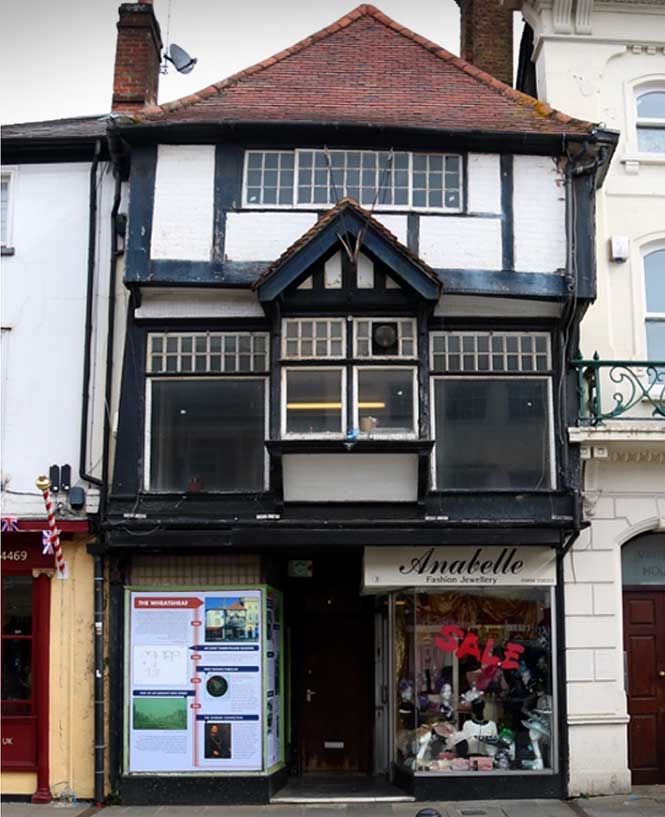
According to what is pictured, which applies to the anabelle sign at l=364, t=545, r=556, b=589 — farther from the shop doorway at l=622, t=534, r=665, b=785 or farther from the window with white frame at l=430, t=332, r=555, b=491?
the shop doorway at l=622, t=534, r=665, b=785

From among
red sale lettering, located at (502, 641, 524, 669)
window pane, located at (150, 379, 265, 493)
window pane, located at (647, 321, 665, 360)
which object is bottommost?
red sale lettering, located at (502, 641, 524, 669)

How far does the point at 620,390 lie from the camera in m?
14.4

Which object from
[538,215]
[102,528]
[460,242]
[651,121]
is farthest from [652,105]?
[102,528]

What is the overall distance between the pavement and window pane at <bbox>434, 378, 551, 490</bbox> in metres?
3.71

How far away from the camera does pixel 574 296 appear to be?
13555 mm

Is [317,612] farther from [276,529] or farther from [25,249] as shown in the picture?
[25,249]

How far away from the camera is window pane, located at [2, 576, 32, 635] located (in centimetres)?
1412

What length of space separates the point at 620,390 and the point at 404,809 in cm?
579

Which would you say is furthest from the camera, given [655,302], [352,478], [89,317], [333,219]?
[655,302]

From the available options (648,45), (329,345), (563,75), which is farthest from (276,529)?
(648,45)

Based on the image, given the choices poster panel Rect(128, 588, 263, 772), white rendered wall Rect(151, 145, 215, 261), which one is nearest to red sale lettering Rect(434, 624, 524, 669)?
poster panel Rect(128, 588, 263, 772)

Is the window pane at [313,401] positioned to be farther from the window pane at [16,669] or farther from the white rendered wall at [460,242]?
the window pane at [16,669]

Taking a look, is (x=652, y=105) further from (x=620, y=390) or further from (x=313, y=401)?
(x=313, y=401)

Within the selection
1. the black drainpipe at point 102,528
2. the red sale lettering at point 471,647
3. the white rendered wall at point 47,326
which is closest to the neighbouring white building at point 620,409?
the red sale lettering at point 471,647
